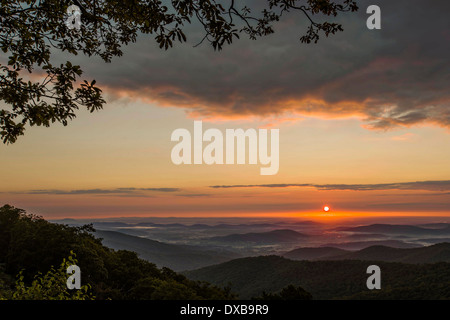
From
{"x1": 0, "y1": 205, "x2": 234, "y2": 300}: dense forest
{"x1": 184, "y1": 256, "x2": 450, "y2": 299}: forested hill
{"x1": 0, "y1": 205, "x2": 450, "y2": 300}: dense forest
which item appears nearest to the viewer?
{"x1": 0, "y1": 205, "x2": 450, "y2": 300}: dense forest

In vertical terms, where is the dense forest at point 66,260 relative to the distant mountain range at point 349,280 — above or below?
above

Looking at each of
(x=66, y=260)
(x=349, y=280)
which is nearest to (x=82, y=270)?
(x=66, y=260)

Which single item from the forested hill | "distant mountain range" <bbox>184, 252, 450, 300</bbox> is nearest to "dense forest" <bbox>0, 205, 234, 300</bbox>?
the forested hill

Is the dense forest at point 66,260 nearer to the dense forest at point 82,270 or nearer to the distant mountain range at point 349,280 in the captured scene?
the dense forest at point 82,270

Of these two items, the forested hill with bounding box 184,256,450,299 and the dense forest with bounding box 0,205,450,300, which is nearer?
the dense forest with bounding box 0,205,450,300

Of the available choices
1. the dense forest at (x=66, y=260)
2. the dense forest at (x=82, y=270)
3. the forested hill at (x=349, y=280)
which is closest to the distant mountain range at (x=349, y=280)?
the forested hill at (x=349, y=280)

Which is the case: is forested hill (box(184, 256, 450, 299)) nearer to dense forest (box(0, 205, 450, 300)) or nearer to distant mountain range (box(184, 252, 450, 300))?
distant mountain range (box(184, 252, 450, 300))

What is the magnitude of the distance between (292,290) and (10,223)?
117 ft

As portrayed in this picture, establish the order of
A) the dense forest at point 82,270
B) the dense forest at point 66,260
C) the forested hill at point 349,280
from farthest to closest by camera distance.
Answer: the forested hill at point 349,280, the dense forest at point 66,260, the dense forest at point 82,270

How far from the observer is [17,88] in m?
10.6

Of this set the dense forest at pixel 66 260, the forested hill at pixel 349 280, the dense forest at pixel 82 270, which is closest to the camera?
the dense forest at pixel 82 270

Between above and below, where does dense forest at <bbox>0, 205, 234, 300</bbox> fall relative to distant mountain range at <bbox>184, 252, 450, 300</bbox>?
above

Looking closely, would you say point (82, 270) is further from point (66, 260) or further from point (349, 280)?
point (349, 280)
